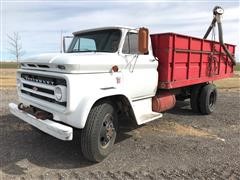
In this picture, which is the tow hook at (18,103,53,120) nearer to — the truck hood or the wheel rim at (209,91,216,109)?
the truck hood

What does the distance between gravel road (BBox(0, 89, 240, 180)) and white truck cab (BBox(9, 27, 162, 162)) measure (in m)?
0.45

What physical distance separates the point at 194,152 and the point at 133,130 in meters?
1.85

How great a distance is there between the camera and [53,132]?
4879 millimetres

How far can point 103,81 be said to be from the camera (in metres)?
5.51

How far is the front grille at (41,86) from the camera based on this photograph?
5227 millimetres

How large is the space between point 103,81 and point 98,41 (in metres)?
1.28

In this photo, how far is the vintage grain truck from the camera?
16.5ft

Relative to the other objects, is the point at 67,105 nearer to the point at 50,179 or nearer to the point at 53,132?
the point at 53,132

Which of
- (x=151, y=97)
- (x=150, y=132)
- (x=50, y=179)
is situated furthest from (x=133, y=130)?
(x=50, y=179)

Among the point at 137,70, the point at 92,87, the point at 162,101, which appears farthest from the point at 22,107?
the point at 162,101

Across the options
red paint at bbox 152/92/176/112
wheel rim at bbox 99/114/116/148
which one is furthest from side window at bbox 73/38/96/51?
red paint at bbox 152/92/176/112

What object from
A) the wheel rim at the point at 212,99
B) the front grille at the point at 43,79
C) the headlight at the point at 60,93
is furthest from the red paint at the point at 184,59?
the headlight at the point at 60,93

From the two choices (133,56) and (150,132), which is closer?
(133,56)

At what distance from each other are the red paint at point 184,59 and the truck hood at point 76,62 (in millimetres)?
→ 1510
